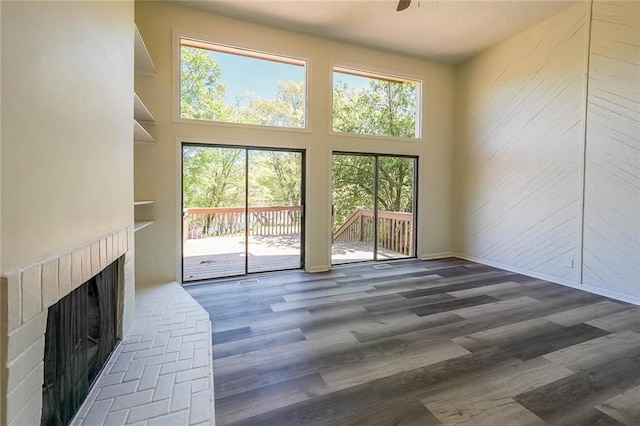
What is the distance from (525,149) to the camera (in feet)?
15.7

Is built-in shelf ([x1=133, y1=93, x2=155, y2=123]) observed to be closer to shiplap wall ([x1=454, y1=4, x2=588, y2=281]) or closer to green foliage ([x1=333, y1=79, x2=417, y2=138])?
green foliage ([x1=333, y1=79, x2=417, y2=138])

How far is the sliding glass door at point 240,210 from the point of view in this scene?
4.38 metres

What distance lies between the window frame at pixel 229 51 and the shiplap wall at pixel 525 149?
325cm

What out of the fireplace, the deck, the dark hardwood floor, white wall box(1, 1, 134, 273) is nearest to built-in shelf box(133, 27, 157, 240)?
the deck

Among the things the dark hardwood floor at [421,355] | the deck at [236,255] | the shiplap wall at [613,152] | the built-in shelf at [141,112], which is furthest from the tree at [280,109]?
the shiplap wall at [613,152]

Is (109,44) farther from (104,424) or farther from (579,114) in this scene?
(579,114)

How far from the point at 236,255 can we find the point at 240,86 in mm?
2732

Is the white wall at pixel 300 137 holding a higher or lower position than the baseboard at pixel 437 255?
higher

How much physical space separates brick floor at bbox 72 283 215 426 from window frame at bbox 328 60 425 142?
145 inches

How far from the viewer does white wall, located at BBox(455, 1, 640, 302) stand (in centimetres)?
365

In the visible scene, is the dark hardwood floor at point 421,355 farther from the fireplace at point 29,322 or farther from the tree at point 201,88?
the tree at point 201,88

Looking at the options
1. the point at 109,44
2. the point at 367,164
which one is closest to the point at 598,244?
the point at 367,164

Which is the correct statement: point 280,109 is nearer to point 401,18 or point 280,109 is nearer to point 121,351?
point 401,18

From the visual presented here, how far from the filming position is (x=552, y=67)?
4.40m
